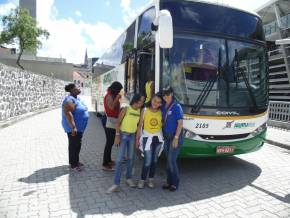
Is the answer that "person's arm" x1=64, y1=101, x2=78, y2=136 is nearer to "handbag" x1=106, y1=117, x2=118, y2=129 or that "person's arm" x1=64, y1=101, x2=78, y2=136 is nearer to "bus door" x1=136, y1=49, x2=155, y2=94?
"handbag" x1=106, y1=117, x2=118, y2=129

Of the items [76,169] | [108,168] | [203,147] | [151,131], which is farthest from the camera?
[108,168]

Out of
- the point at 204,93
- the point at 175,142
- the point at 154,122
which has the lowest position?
the point at 175,142

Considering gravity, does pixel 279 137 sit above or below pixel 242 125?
below

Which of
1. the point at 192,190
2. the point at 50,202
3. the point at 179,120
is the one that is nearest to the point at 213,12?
the point at 179,120

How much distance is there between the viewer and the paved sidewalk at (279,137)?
8604 mm

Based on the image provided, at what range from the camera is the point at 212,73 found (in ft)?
17.2

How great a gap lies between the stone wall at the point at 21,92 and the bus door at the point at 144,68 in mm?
6635

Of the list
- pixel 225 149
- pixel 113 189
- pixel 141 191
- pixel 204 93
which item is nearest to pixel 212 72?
pixel 204 93

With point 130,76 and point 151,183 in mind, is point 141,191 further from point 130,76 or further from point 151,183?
point 130,76

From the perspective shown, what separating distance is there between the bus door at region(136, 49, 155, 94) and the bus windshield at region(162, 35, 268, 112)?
0.35m

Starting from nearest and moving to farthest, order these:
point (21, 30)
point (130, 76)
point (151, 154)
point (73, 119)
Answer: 1. point (151, 154)
2. point (73, 119)
3. point (130, 76)
4. point (21, 30)

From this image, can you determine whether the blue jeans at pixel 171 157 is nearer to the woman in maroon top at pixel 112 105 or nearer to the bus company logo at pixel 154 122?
the bus company logo at pixel 154 122

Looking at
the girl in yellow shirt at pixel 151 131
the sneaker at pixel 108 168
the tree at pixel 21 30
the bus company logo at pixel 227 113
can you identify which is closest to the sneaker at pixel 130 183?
the girl in yellow shirt at pixel 151 131

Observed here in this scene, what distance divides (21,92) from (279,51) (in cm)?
1865
